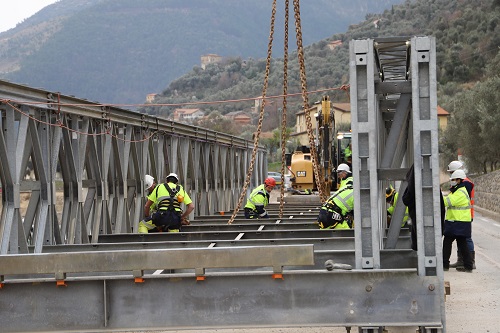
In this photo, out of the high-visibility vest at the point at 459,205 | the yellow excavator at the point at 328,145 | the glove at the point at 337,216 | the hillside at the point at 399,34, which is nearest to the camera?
→ the glove at the point at 337,216

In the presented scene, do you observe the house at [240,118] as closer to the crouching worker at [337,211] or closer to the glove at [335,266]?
the crouching worker at [337,211]

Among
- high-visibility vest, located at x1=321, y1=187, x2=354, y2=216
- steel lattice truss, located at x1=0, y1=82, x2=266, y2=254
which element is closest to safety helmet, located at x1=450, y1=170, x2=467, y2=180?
high-visibility vest, located at x1=321, y1=187, x2=354, y2=216

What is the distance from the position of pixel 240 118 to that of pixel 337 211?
125151mm

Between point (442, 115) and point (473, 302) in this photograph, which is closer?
point (473, 302)

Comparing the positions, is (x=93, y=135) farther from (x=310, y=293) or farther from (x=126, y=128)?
(x=310, y=293)

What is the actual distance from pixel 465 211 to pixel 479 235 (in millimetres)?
9701

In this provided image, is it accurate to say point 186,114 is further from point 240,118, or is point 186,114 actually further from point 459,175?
point 459,175

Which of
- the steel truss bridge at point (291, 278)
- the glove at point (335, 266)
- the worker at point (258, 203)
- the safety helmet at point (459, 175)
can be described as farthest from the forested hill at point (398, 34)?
the glove at point (335, 266)

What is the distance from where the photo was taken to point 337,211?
1291 cm

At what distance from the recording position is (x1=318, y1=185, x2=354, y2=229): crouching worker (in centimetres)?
1262

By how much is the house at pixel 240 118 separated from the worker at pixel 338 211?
118 meters

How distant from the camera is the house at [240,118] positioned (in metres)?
134

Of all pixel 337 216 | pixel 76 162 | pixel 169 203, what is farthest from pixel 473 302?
pixel 76 162

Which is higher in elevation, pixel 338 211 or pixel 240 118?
pixel 240 118
